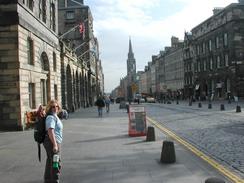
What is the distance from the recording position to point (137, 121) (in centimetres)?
1817

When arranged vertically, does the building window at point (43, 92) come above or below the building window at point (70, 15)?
below

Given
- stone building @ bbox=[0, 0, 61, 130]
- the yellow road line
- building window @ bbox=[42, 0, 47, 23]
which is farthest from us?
building window @ bbox=[42, 0, 47, 23]

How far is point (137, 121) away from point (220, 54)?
58.2 metres

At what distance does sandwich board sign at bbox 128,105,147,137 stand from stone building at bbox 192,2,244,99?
50.3 m

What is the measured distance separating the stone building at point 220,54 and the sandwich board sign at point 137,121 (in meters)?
50.3

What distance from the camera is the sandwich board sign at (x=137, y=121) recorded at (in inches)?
708

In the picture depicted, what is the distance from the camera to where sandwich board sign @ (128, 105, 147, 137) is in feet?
59.0

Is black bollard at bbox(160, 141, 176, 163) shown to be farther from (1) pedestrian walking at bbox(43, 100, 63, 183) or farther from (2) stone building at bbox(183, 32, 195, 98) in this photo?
(2) stone building at bbox(183, 32, 195, 98)

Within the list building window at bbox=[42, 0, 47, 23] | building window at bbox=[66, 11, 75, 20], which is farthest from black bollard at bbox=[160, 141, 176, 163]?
building window at bbox=[66, 11, 75, 20]

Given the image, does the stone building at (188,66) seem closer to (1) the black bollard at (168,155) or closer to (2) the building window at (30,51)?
(2) the building window at (30,51)

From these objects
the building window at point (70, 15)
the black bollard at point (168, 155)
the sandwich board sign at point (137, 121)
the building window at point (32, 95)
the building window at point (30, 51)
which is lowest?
the black bollard at point (168, 155)

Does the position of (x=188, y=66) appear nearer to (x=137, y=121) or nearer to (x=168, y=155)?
(x=137, y=121)

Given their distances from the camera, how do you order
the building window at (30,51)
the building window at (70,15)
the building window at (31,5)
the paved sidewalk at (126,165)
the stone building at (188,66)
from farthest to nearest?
the stone building at (188,66) → the building window at (70,15) → the building window at (31,5) → the building window at (30,51) → the paved sidewalk at (126,165)

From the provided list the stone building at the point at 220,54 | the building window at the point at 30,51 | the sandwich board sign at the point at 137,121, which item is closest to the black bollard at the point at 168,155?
the sandwich board sign at the point at 137,121
